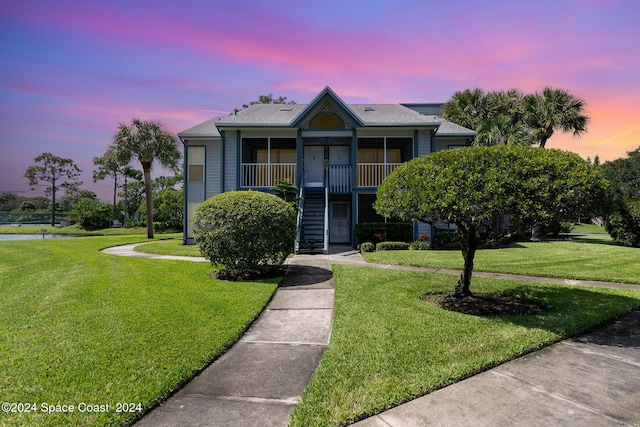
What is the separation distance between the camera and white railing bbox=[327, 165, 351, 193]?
16.2m

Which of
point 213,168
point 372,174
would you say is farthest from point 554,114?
point 213,168

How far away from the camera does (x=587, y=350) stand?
4211mm

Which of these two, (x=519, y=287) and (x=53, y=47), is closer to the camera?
(x=519, y=287)

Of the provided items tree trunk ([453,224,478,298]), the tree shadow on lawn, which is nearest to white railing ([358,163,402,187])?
the tree shadow on lawn

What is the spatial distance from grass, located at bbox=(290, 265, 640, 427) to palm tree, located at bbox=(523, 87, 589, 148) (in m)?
15.5

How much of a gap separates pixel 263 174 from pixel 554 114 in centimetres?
1700

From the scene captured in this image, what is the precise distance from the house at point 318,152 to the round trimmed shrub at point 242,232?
18.8ft

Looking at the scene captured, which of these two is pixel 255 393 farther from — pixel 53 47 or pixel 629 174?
pixel 629 174

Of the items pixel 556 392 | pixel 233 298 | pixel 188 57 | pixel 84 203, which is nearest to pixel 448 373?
pixel 556 392

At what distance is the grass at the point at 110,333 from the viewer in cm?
307

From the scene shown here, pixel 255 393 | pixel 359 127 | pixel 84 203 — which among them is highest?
pixel 359 127

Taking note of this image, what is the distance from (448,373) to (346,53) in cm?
864

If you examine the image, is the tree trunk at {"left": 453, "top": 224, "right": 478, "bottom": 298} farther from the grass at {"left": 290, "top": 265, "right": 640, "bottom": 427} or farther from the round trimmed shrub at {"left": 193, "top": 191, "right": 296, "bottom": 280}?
the round trimmed shrub at {"left": 193, "top": 191, "right": 296, "bottom": 280}

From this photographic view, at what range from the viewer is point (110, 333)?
4.48 meters
